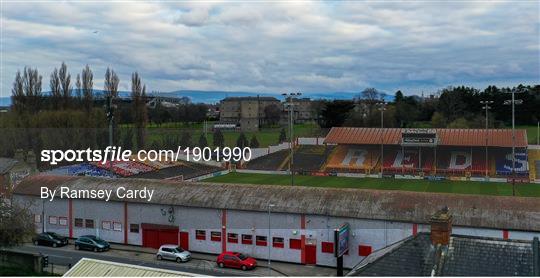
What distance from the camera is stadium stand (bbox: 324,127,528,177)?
218ft

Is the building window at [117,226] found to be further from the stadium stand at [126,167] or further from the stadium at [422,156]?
the stadium at [422,156]

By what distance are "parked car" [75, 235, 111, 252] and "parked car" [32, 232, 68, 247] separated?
1.30m

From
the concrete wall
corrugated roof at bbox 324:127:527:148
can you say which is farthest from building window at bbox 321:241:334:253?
corrugated roof at bbox 324:127:527:148

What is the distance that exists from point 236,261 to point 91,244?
919 centimetres

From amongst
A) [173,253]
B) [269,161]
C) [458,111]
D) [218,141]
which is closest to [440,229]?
[173,253]

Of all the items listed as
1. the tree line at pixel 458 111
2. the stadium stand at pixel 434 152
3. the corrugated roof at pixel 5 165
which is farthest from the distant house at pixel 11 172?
the tree line at pixel 458 111

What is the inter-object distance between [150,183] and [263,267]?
9.65m

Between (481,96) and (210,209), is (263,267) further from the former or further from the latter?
(481,96)

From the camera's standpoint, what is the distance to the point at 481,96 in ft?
372

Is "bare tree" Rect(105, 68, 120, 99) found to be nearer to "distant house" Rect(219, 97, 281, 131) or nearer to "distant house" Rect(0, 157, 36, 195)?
"distant house" Rect(0, 157, 36, 195)

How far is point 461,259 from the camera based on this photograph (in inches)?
614

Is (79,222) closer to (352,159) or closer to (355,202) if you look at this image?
(355,202)

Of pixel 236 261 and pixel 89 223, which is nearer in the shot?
pixel 236 261

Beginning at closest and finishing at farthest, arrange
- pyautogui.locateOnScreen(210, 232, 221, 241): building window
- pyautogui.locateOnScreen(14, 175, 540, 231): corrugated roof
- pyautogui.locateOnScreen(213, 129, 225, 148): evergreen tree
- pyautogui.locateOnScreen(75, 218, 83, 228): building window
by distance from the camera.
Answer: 1. pyautogui.locateOnScreen(14, 175, 540, 231): corrugated roof
2. pyautogui.locateOnScreen(210, 232, 221, 241): building window
3. pyautogui.locateOnScreen(75, 218, 83, 228): building window
4. pyautogui.locateOnScreen(213, 129, 225, 148): evergreen tree
